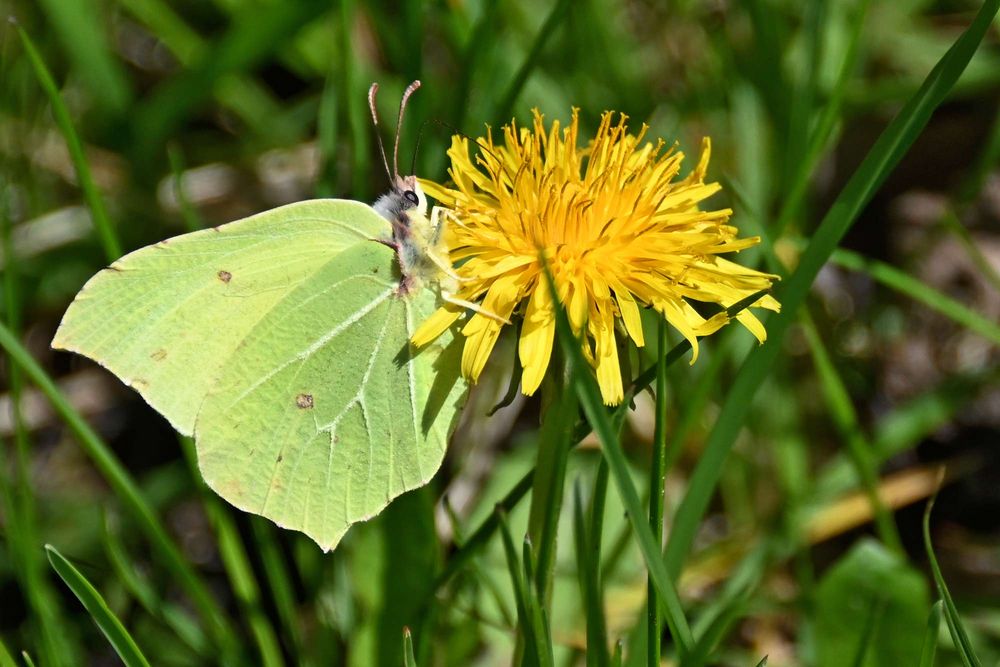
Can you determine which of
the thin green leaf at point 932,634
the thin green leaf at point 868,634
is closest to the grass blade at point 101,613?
the thin green leaf at point 932,634

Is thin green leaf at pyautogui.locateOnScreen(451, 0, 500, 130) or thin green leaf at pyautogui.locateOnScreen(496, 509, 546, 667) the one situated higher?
thin green leaf at pyautogui.locateOnScreen(451, 0, 500, 130)

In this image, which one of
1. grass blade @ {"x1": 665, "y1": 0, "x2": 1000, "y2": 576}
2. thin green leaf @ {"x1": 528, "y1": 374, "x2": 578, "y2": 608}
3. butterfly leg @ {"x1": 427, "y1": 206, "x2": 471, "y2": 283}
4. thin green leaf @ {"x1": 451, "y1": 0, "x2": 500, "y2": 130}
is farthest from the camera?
thin green leaf @ {"x1": 451, "y1": 0, "x2": 500, "y2": 130}

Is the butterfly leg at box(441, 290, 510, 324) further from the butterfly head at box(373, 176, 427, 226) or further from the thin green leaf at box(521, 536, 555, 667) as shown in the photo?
the thin green leaf at box(521, 536, 555, 667)

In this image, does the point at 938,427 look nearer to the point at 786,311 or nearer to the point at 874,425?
the point at 874,425

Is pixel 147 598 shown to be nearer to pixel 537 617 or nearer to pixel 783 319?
pixel 537 617

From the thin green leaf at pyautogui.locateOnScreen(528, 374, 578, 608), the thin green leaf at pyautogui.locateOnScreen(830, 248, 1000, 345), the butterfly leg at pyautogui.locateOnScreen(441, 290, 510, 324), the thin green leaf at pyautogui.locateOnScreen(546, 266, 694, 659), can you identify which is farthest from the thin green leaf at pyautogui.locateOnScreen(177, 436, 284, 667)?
the thin green leaf at pyautogui.locateOnScreen(830, 248, 1000, 345)
